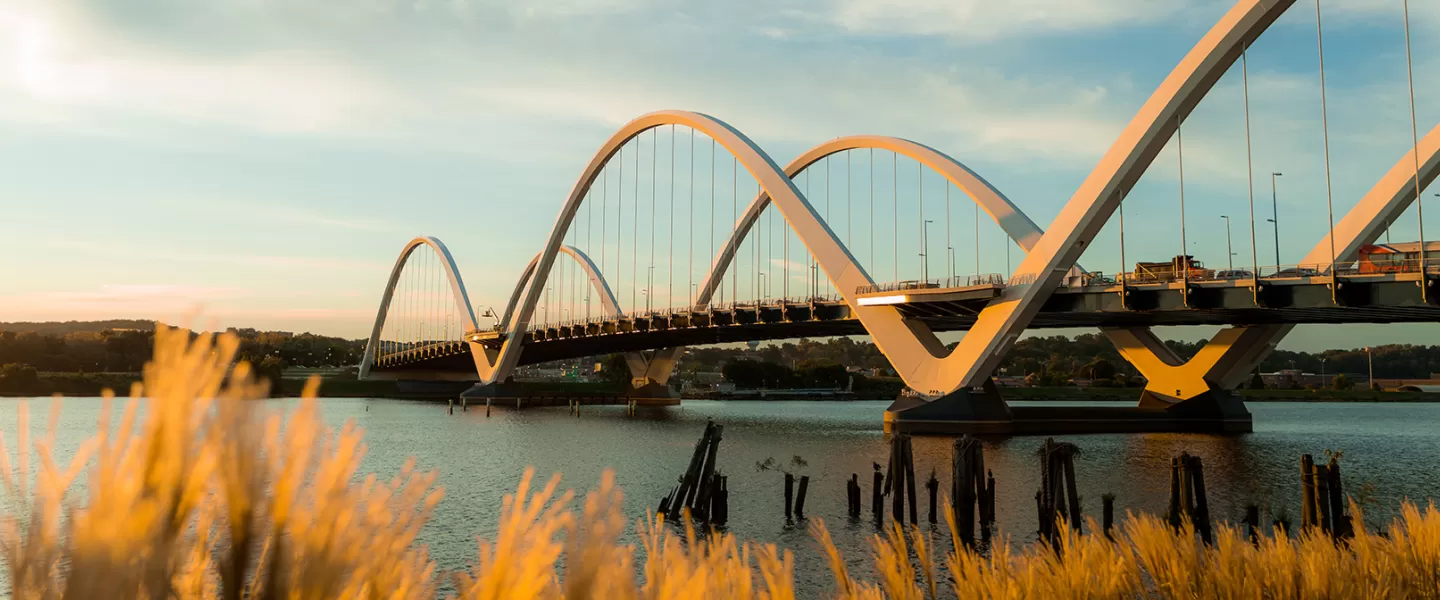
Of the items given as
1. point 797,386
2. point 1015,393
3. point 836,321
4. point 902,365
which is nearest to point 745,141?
point 836,321

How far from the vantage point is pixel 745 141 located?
217ft

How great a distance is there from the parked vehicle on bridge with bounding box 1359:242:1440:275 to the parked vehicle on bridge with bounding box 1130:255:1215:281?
19.1 ft

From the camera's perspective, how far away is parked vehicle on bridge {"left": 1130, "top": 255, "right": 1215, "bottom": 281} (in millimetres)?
44906

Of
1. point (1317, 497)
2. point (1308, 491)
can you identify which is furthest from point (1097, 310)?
point (1308, 491)

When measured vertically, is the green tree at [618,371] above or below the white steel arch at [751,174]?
below

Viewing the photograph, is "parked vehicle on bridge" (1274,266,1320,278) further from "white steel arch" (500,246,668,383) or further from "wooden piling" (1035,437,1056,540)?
"white steel arch" (500,246,668,383)

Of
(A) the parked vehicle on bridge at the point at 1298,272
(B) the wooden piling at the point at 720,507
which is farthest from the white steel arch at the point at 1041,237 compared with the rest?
(B) the wooden piling at the point at 720,507

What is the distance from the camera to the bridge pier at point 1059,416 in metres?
51.5

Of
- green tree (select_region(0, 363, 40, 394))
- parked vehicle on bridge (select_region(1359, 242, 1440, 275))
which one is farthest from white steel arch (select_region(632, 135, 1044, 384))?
green tree (select_region(0, 363, 40, 394))

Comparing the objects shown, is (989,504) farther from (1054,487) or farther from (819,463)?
(819,463)

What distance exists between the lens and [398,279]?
143000 mm

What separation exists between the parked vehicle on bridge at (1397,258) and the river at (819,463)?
764cm

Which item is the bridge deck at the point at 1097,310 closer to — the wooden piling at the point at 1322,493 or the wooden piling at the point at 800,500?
the wooden piling at the point at 1322,493

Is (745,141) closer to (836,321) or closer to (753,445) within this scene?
(836,321)
